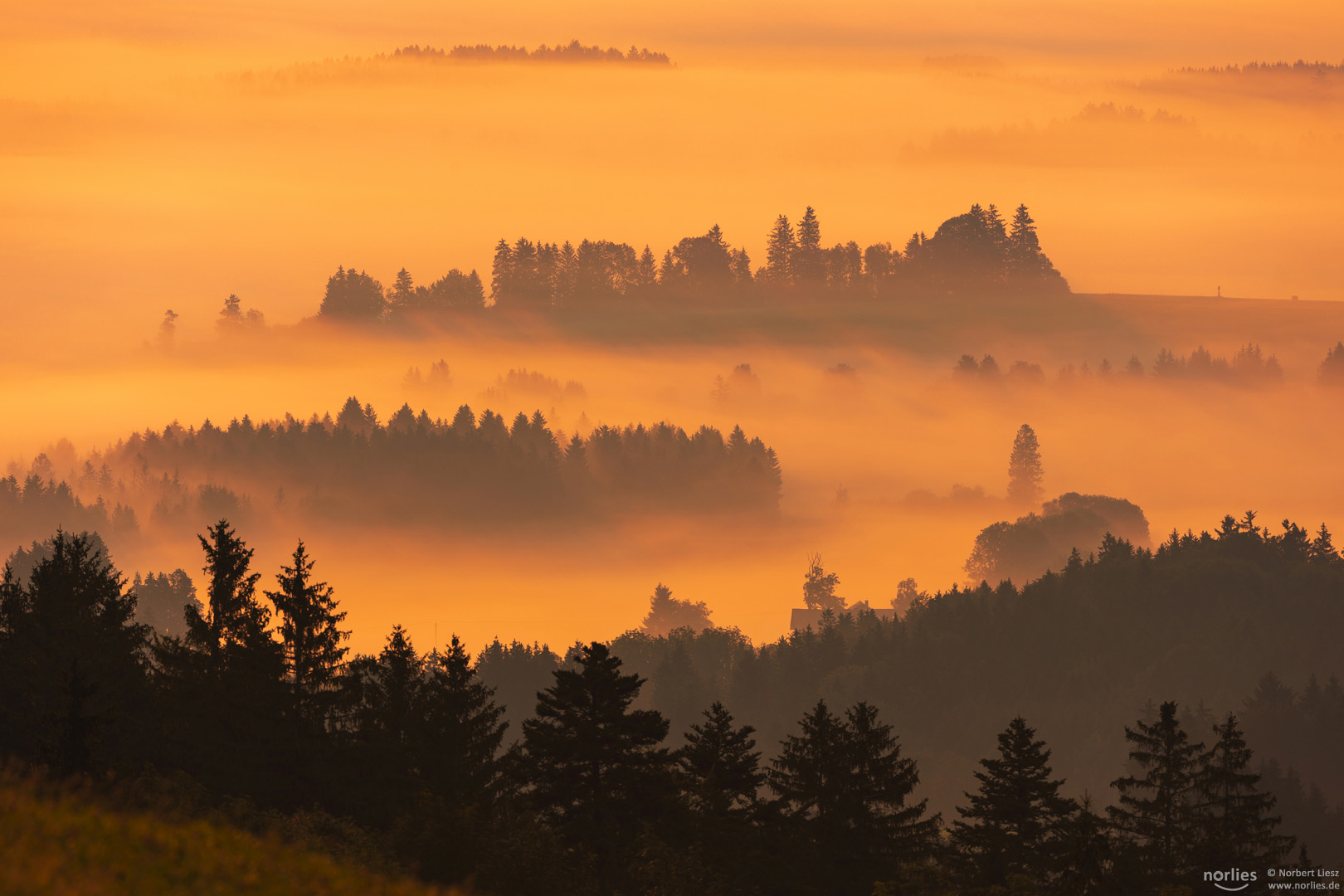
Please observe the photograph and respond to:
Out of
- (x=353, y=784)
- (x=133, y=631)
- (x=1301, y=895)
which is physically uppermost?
(x=133, y=631)

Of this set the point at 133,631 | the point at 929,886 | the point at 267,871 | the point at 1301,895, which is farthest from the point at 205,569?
the point at 1301,895

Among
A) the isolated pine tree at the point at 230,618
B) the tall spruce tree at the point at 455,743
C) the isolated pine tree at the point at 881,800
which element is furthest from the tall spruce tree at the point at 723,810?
the isolated pine tree at the point at 230,618

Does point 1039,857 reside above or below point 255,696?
below

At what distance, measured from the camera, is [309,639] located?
9906cm

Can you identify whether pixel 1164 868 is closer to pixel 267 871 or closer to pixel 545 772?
pixel 545 772

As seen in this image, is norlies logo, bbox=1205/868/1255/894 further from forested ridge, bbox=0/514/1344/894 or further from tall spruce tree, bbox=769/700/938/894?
tall spruce tree, bbox=769/700/938/894

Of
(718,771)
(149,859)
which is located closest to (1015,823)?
(718,771)

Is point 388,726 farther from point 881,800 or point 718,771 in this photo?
point 881,800

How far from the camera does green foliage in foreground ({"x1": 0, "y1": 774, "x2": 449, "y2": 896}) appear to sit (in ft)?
166

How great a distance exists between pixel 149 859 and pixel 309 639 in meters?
46.6

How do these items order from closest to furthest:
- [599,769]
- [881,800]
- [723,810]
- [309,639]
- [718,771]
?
[599,769] → [723,810] → [718,771] → [881,800] → [309,639]

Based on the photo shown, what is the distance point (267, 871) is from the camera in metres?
53.8

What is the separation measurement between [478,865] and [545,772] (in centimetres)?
952

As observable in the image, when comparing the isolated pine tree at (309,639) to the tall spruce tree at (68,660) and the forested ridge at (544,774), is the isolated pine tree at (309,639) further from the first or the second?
the tall spruce tree at (68,660)
